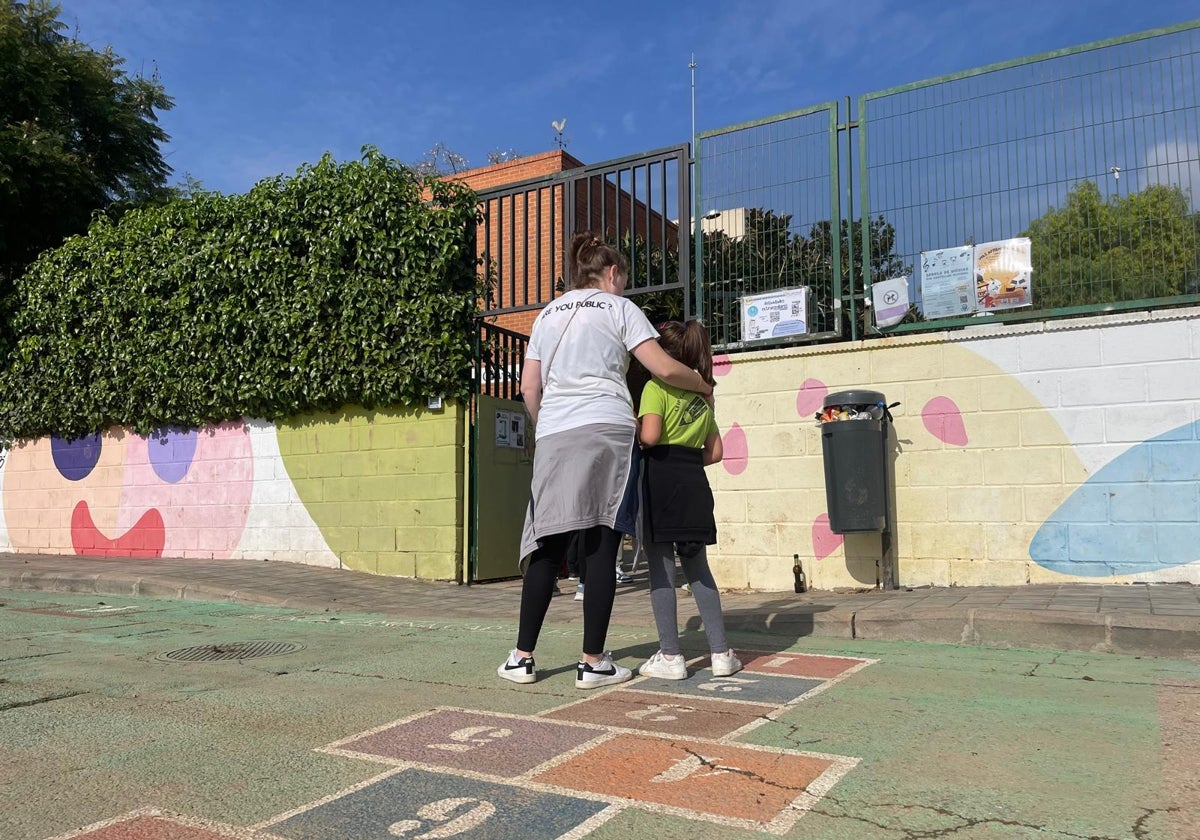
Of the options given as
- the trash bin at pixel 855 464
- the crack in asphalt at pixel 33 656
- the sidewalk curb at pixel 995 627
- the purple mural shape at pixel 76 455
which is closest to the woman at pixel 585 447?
the sidewalk curb at pixel 995 627

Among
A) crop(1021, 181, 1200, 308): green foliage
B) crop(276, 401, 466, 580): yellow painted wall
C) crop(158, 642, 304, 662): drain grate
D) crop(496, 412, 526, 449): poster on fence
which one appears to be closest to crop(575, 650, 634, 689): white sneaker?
crop(158, 642, 304, 662): drain grate

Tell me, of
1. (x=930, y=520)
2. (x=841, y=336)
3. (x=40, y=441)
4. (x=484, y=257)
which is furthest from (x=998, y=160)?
(x=40, y=441)

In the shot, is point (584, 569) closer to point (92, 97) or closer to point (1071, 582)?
point (1071, 582)

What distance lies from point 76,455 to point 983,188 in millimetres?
11963

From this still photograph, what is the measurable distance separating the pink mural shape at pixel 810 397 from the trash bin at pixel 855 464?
0.57 meters

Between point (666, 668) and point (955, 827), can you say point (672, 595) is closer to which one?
point (666, 668)

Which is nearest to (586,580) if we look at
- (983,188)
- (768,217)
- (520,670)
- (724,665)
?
(520,670)

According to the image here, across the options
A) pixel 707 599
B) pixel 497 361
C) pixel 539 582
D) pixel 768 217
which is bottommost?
pixel 707 599

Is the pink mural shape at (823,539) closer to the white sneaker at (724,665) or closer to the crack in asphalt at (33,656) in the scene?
the white sneaker at (724,665)

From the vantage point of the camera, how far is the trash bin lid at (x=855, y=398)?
752 centimetres

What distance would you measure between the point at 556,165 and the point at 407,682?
17471mm

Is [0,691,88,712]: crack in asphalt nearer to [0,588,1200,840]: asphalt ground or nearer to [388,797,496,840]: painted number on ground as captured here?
[0,588,1200,840]: asphalt ground

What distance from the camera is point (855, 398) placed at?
7523mm

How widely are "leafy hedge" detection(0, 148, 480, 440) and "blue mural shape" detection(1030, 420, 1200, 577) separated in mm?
5819
